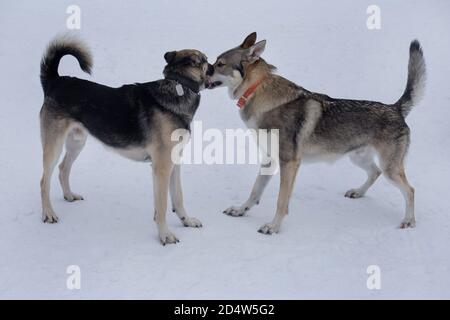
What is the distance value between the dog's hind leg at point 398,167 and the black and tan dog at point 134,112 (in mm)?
2056

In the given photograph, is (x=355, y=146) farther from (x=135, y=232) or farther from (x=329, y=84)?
(x=329, y=84)

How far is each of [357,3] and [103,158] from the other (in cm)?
711

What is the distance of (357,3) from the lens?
10.8 m

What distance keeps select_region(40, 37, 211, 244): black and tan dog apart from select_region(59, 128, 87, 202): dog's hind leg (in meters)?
0.30

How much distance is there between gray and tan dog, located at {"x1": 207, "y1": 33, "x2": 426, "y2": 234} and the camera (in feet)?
16.0

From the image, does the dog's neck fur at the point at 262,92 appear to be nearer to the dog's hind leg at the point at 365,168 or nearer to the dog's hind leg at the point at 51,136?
the dog's hind leg at the point at 365,168

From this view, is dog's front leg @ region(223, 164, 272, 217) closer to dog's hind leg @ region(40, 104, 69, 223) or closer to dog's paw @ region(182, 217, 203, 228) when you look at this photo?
dog's paw @ region(182, 217, 203, 228)

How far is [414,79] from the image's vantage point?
5.22 meters

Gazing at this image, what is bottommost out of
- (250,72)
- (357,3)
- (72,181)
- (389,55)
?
(72,181)

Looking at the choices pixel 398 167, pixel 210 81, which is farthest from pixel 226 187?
pixel 398 167

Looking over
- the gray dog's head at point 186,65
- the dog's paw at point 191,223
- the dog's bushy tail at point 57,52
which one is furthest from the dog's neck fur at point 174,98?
the dog's paw at point 191,223

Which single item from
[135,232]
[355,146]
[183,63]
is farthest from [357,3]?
[135,232]

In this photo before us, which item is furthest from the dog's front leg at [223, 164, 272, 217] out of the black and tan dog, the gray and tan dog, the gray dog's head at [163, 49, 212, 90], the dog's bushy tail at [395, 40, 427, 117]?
the dog's bushy tail at [395, 40, 427, 117]

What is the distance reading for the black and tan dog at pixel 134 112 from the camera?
452 centimetres
